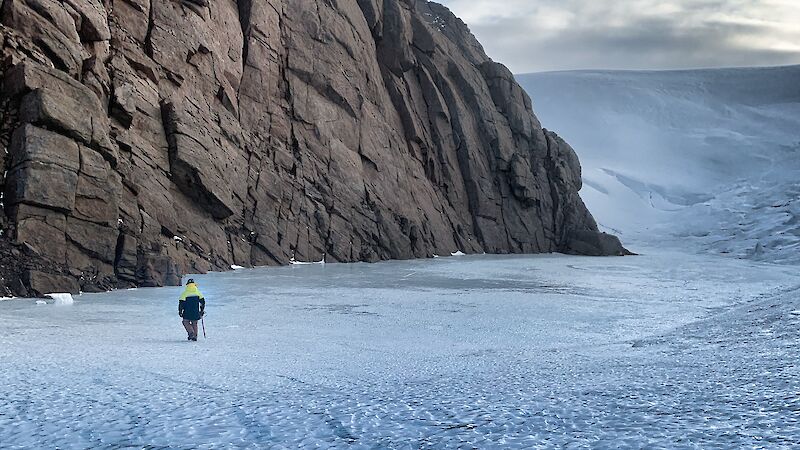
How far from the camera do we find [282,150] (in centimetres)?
3497

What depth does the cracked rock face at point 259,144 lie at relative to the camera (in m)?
19.3

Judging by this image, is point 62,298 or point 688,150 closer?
point 62,298

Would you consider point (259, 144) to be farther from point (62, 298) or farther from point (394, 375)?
point (394, 375)

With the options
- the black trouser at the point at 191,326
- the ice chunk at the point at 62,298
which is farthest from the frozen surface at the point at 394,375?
the ice chunk at the point at 62,298

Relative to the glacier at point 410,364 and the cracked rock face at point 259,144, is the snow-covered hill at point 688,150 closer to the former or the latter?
the cracked rock face at point 259,144

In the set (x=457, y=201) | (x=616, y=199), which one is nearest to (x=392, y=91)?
(x=457, y=201)

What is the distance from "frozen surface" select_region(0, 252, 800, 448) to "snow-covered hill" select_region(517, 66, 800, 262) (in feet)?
126

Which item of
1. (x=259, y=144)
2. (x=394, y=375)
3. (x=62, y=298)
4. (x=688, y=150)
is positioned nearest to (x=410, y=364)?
(x=394, y=375)

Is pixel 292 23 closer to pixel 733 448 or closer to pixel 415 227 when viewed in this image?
pixel 415 227

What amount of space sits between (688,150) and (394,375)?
104 metres

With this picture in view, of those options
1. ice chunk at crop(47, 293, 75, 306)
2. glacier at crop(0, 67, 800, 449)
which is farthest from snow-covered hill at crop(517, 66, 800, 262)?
ice chunk at crop(47, 293, 75, 306)

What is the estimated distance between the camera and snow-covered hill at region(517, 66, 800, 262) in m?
66.0

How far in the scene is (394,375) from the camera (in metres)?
9.50

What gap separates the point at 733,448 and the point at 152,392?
632 cm
